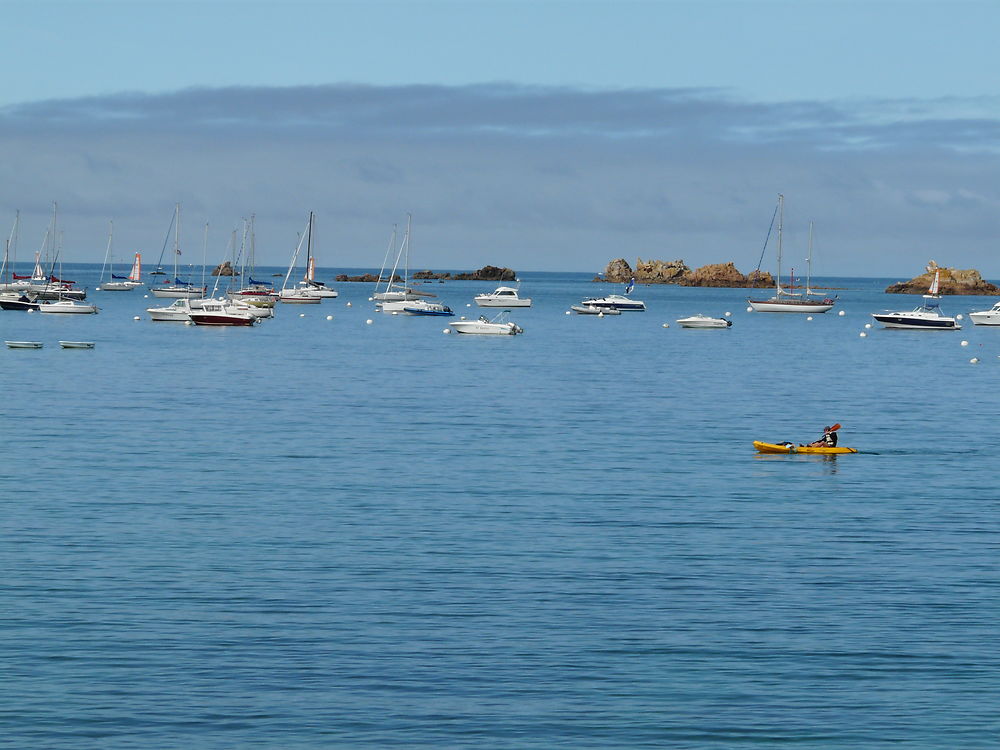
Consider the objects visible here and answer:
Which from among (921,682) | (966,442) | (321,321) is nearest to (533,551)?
(921,682)

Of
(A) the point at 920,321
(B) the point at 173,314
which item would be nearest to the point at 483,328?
(B) the point at 173,314

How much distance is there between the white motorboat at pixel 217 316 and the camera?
159 meters

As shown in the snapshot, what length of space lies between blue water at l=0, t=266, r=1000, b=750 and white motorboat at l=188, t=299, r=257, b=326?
250 ft

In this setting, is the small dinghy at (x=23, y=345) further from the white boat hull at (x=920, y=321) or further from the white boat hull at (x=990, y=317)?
the white boat hull at (x=990, y=317)

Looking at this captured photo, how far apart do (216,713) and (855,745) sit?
11792 mm

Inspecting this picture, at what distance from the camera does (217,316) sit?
522 feet

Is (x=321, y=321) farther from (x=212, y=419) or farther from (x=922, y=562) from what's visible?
(x=922, y=562)

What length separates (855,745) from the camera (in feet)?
83.9

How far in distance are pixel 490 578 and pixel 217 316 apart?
4982 inches

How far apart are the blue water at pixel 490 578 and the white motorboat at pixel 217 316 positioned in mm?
76300

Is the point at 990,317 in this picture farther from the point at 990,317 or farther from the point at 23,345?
the point at 23,345

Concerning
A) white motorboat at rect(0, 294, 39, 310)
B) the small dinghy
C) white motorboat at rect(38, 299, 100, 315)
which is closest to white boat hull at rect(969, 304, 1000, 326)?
white motorboat at rect(38, 299, 100, 315)

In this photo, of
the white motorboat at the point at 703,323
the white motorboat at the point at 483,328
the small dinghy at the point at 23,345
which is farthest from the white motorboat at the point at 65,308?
the white motorboat at the point at 703,323

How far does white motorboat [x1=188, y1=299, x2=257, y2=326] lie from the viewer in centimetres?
15925
